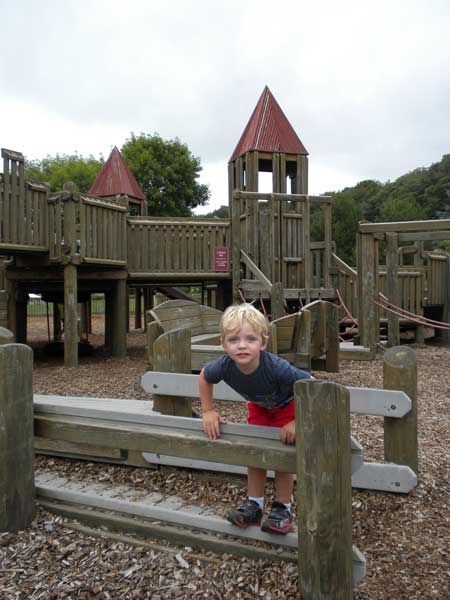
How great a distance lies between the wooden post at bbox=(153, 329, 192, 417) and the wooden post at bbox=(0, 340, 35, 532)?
953 mm

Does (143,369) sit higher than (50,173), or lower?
lower

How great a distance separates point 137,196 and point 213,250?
1003 cm

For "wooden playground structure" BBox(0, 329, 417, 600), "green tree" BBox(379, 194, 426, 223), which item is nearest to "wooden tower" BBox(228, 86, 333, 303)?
"wooden playground structure" BBox(0, 329, 417, 600)

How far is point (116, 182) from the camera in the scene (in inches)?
767

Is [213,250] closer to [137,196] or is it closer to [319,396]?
[319,396]

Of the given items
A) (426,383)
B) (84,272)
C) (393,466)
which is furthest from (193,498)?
(84,272)

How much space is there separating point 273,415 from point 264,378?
12.0 inches

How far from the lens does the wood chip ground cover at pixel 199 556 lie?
7.72 feet

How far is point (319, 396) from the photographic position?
6.84ft

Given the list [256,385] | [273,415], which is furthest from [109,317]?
[256,385]

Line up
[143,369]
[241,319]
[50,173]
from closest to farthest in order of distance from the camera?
[241,319], [143,369], [50,173]

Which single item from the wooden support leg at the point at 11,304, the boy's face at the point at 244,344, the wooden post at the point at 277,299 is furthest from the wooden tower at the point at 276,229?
the boy's face at the point at 244,344

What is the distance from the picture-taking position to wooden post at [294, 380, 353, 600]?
6.87 ft

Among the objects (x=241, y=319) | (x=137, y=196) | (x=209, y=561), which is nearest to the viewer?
(x=241, y=319)
